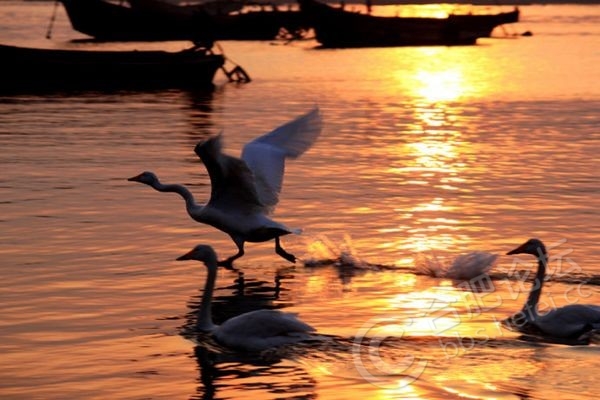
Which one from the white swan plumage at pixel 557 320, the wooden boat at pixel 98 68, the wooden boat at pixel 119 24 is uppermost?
the white swan plumage at pixel 557 320

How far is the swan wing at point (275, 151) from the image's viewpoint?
49.8ft

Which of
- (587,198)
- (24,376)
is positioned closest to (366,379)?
(24,376)

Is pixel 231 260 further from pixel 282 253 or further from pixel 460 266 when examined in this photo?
pixel 460 266

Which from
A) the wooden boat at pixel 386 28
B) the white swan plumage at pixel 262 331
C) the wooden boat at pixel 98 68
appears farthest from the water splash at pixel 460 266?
the wooden boat at pixel 386 28

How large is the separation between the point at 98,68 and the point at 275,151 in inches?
991

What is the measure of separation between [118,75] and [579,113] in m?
13.4

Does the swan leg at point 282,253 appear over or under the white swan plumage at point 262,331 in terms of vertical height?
under

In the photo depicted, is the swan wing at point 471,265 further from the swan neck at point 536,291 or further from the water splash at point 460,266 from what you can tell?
the swan neck at point 536,291

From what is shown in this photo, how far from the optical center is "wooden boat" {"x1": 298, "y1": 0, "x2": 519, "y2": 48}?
71.8 meters

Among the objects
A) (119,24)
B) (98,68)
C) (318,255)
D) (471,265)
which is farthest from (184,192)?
(119,24)

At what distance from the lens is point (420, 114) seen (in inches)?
1374

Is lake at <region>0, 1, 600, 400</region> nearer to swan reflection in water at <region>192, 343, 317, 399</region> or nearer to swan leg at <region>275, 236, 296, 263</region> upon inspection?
swan reflection in water at <region>192, 343, 317, 399</region>

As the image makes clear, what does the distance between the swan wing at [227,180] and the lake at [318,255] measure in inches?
27.9

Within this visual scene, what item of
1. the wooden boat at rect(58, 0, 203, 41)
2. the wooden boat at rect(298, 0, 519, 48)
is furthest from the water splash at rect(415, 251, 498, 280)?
the wooden boat at rect(58, 0, 203, 41)
